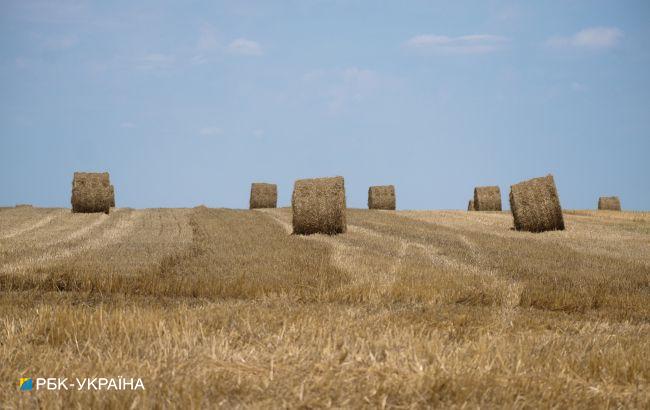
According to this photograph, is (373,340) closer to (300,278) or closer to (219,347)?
(219,347)

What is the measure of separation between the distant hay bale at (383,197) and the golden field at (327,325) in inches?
809

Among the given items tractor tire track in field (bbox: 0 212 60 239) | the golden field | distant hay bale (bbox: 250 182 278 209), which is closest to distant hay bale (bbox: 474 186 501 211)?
distant hay bale (bbox: 250 182 278 209)

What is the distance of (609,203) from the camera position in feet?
126

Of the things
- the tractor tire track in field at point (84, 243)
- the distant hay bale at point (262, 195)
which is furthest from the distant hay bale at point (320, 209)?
the distant hay bale at point (262, 195)

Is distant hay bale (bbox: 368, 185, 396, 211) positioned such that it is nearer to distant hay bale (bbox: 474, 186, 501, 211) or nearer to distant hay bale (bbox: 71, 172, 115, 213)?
distant hay bale (bbox: 474, 186, 501, 211)

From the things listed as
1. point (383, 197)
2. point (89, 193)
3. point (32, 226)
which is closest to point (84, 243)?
point (32, 226)

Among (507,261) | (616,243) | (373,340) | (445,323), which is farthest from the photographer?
(616,243)

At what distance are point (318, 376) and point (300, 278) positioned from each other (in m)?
4.62

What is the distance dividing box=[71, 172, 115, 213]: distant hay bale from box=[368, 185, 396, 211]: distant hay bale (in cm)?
1412

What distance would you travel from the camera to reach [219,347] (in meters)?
4.20

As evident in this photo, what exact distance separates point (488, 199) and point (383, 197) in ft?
18.7

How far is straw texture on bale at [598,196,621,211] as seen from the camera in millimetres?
38194

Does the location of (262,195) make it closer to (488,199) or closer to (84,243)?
(488,199)

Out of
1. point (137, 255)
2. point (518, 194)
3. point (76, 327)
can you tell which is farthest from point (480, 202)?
point (76, 327)
